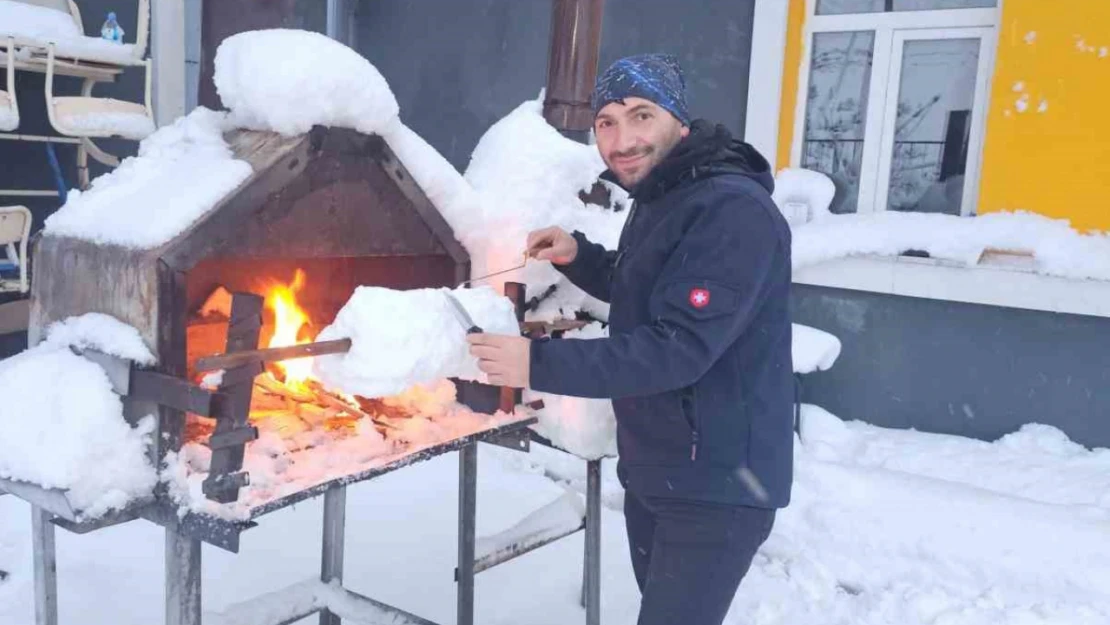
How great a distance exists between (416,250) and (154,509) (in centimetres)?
111

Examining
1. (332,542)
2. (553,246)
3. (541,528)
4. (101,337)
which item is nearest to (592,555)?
(541,528)

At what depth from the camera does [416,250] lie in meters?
2.69

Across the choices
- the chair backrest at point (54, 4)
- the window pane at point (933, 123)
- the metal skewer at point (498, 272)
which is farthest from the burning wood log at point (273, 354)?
the chair backrest at point (54, 4)

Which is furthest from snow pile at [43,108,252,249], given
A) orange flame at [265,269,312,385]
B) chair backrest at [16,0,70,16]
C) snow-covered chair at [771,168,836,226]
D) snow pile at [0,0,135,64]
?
chair backrest at [16,0,70,16]

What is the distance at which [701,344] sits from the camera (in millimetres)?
1818

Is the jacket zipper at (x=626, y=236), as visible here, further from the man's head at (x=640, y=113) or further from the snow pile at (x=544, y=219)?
the snow pile at (x=544, y=219)

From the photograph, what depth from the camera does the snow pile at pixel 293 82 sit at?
216 cm

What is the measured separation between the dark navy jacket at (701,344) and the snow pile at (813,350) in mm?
2720

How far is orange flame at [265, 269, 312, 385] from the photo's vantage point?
2646 millimetres

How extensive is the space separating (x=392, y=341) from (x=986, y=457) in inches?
152

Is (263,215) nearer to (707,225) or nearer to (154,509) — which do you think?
(154,509)

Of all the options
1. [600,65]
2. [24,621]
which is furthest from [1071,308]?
[24,621]

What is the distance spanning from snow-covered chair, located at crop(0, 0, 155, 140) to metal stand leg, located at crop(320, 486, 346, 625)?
3.64 metres

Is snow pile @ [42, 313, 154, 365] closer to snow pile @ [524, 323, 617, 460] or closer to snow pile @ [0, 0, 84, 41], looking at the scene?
snow pile @ [524, 323, 617, 460]
